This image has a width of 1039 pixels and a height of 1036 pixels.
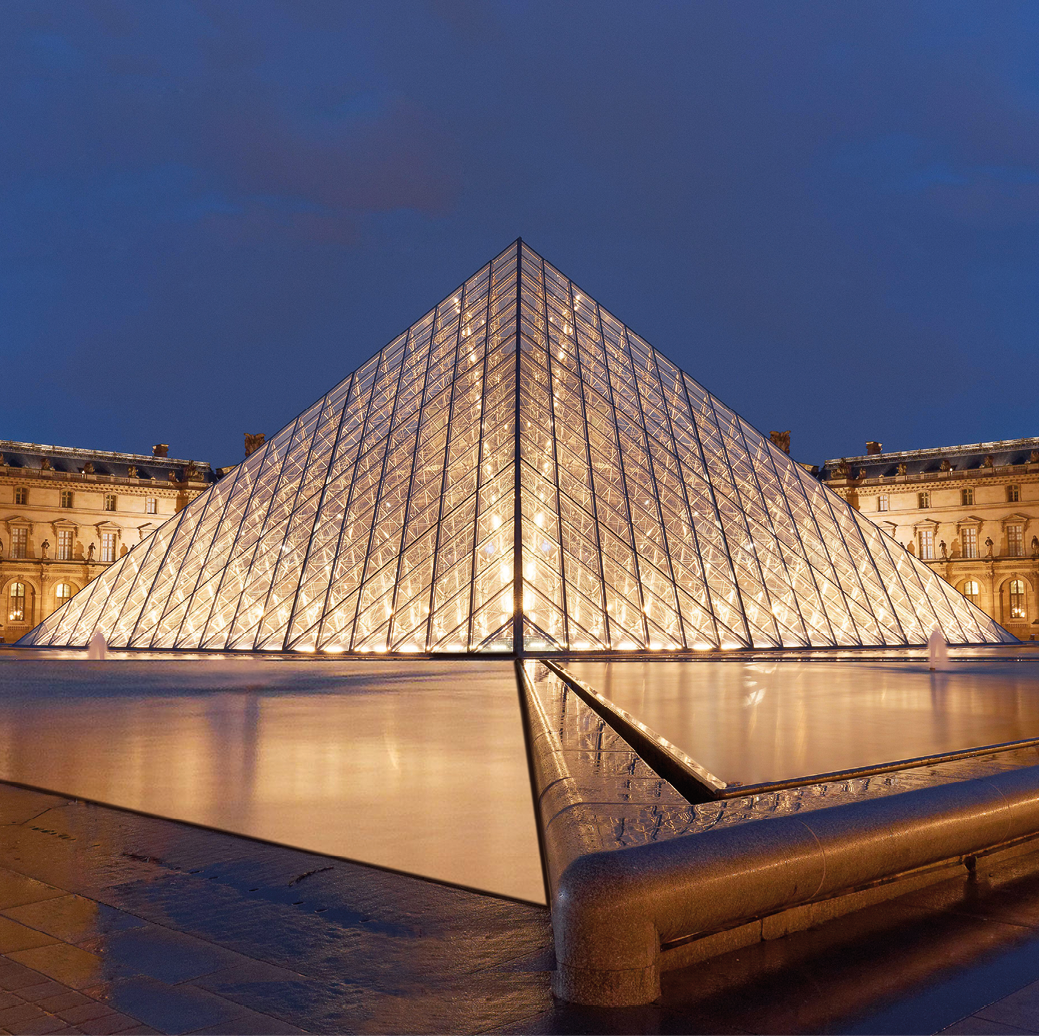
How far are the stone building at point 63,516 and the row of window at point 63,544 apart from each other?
54 millimetres

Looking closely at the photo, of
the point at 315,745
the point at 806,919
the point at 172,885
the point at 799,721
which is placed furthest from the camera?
→ the point at 799,721

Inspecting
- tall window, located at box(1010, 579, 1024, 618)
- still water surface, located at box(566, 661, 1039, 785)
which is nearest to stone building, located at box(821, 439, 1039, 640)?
tall window, located at box(1010, 579, 1024, 618)

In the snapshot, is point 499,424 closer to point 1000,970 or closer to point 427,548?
point 427,548

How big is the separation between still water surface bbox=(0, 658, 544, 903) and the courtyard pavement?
0.49 m

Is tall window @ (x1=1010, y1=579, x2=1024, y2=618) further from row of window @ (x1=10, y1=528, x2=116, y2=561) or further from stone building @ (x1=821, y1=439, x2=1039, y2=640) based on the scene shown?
row of window @ (x1=10, y1=528, x2=116, y2=561)

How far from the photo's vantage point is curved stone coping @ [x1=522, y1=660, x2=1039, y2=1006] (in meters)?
3.01

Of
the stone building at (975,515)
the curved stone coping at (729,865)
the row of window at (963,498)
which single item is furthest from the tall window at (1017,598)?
the curved stone coping at (729,865)

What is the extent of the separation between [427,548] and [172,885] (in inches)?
694

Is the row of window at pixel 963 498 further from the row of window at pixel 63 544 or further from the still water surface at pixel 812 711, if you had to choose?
the row of window at pixel 63 544

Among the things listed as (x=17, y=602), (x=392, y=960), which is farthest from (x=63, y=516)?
(x=392, y=960)

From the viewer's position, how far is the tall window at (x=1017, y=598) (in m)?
58.6

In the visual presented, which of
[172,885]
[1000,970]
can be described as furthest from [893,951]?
[172,885]

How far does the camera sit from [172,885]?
4129 mm

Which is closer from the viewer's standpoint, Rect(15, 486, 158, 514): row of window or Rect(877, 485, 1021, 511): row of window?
Rect(877, 485, 1021, 511): row of window
